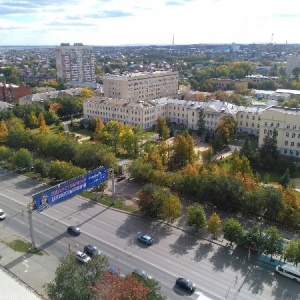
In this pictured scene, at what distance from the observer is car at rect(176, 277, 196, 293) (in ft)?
91.8

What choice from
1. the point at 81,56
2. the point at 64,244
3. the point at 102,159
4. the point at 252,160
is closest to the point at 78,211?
the point at 64,244

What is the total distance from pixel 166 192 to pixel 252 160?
21.7 m

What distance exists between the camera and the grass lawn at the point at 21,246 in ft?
110

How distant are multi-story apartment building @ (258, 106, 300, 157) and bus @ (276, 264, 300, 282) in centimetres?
3314

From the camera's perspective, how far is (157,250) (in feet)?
111

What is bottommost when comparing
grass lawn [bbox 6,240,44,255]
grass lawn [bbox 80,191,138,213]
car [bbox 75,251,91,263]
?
grass lawn [bbox 6,240,44,255]

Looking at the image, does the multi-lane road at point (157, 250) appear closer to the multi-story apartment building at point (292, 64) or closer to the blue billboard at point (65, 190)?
the blue billboard at point (65, 190)

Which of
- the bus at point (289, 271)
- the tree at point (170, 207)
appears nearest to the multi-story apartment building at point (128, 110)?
the tree at point (170, 207)

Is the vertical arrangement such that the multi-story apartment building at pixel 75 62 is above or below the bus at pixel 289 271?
above

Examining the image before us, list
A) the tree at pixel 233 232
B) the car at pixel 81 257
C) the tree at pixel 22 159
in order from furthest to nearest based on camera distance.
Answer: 1. the tree at pixel 22 159
2. the tree at pixel 233 232
3. the car at pixel 81 257

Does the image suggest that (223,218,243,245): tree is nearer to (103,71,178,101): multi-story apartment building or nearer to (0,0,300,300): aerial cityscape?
(0,0,300,300): aerial cityscape

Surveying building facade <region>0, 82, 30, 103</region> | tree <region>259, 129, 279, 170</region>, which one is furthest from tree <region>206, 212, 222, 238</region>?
building facade <region>0, 82, 30, 103</region>

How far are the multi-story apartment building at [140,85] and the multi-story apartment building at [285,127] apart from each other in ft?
145

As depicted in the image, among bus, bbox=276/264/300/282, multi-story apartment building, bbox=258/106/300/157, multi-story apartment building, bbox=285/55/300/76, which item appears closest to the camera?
bus, bbox=276/264/300/282
